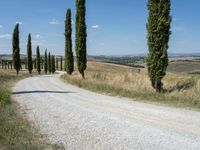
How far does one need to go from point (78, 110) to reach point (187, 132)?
6.19m

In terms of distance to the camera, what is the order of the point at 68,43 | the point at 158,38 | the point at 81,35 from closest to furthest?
the point at 158,38 → the point at 81,35 → the point at 68,43

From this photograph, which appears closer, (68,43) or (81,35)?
(81,35)

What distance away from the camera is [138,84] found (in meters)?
23.6

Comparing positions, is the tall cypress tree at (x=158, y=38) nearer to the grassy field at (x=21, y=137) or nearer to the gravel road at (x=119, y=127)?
the gravel road at (x=119, y=127)

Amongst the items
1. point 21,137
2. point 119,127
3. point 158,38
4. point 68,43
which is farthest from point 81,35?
point 21,137

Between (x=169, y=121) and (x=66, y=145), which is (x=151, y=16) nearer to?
(x=169, y=121)

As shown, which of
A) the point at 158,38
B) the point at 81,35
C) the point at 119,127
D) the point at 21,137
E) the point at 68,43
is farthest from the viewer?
the point at 68,43

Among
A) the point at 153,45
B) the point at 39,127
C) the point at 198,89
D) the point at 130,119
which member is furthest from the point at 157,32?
the point at 39,127

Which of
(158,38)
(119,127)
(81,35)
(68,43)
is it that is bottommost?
(119,127)

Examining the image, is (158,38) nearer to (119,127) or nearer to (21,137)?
(119,127)

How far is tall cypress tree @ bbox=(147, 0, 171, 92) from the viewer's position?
19.9 metres

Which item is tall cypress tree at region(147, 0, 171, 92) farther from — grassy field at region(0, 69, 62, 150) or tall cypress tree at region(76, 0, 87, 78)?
tall cypress tree at region(76, 0, 87, 78)

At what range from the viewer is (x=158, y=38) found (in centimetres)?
2003

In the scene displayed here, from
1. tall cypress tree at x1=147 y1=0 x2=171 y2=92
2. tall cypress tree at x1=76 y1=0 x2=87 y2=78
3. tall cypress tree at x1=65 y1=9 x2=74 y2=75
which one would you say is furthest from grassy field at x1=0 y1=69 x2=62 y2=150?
tall cypress tree at x1=65 y1=9 x2=74 y2=75
